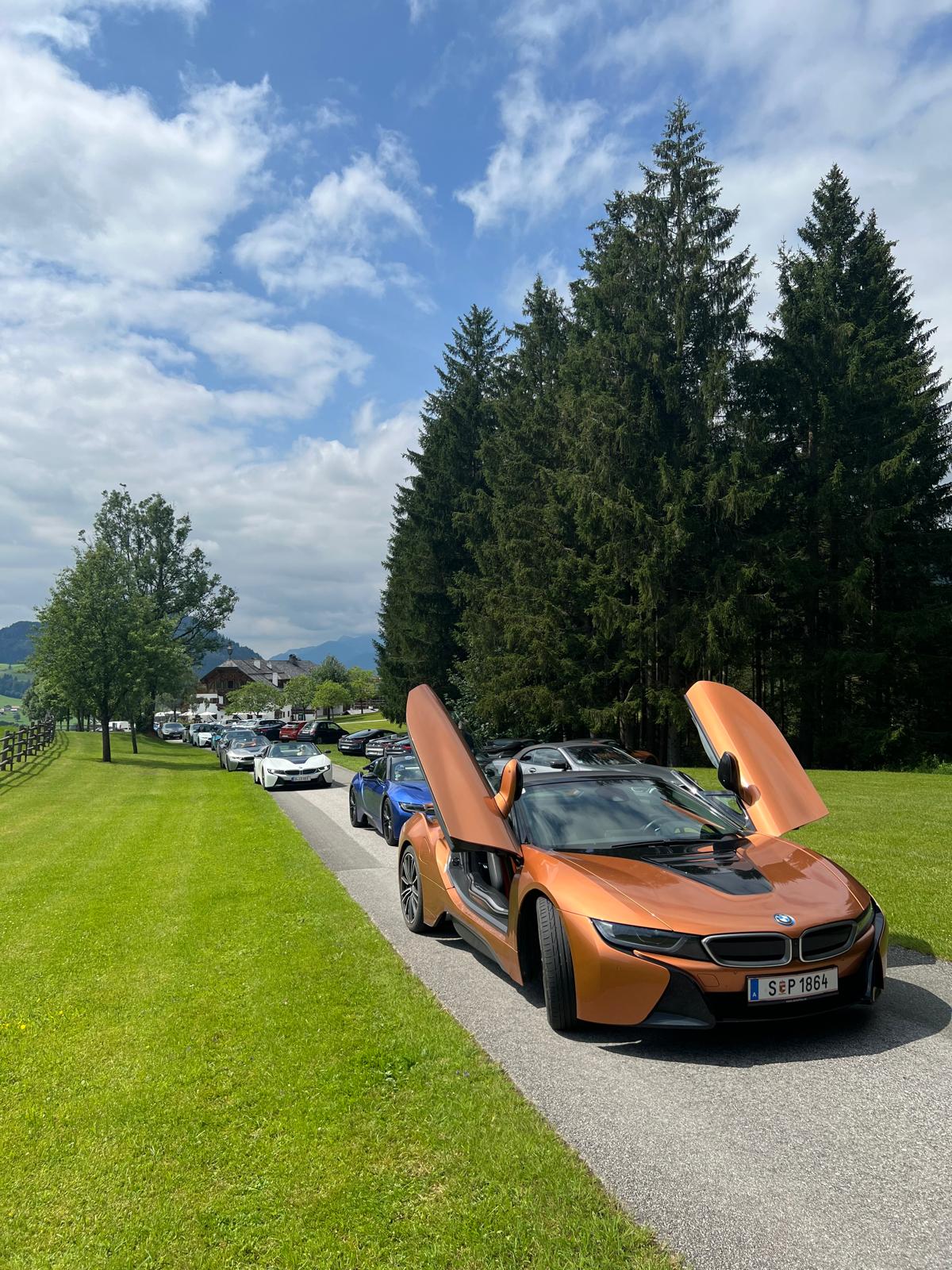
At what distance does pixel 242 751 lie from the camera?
30.7 m

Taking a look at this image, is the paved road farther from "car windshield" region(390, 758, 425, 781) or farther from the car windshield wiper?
"car windshield" region(390, 758, 425, 781)

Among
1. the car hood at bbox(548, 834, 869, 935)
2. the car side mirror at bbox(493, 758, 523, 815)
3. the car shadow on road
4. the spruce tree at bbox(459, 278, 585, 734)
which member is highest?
the spruce tree at bbox(459, 278, 585, 734)

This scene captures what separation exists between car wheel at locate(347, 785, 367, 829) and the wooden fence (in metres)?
15.3

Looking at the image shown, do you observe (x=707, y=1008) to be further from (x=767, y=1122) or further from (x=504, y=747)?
(x=504, y=747)

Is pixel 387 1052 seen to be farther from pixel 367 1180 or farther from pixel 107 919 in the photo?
pixel 107 919

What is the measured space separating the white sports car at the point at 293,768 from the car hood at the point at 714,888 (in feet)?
57.8

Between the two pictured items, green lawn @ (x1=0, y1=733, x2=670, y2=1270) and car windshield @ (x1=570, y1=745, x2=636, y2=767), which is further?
car windshield @ (x1=570, y1=745, x2=636, y2=767)

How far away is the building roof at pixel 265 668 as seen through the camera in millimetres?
164125

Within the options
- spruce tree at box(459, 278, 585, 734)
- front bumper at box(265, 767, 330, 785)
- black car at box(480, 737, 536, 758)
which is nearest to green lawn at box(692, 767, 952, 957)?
black car at box(480, 737, 536, 758)

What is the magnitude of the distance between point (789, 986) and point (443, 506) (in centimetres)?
3978

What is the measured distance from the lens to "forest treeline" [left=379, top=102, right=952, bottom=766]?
2673 centimetres

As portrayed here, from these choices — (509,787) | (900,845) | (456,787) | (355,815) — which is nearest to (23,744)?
(355,815)

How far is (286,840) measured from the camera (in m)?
12.4

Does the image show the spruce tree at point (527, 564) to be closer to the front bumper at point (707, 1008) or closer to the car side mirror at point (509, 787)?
the car side mirror at point (509, 787)
